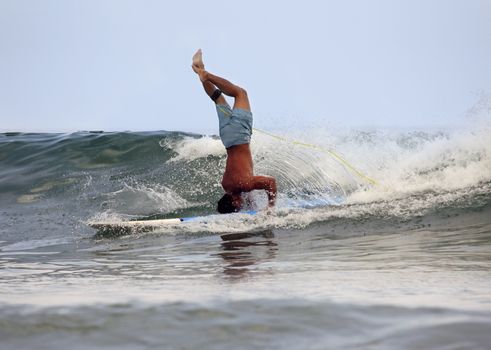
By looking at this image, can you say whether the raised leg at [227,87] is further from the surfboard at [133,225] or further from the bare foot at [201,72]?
the surfboard at [133,225]

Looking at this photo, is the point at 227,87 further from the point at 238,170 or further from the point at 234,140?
the point at 238,170

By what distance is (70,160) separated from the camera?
552 inches

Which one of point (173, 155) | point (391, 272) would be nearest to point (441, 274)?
point (391, 272)

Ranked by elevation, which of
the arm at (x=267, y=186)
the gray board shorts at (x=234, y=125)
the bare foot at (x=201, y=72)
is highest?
the bare foot at (x=201, y=72)

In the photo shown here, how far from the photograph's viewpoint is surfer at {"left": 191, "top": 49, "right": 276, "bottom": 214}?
301 inches

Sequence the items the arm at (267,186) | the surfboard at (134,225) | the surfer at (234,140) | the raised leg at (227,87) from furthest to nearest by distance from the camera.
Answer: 1. the raised leg at (227,87)
2. the surfer at (234,140)
3. the arm at (267,186)
4. the surfboard at (134,225)

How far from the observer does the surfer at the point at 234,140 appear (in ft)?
25.1

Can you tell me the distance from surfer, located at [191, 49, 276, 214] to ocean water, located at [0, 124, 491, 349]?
45 cm

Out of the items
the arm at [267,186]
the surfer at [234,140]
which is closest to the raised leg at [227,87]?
the surfer at [234,140]

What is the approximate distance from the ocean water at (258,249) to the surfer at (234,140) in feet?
1.48

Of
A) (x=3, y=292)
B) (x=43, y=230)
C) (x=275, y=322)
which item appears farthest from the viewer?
(x=43, y=230)

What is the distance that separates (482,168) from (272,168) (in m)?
3.73

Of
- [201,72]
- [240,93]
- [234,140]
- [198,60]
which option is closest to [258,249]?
[234,140]

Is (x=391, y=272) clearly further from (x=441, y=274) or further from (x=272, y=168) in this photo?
(x=272, y=168)
